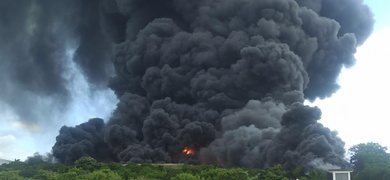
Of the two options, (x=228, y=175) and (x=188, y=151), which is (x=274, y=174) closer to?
(x=228, y=175)

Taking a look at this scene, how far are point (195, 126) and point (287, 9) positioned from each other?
1727 centimetres

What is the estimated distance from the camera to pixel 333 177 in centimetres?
3900

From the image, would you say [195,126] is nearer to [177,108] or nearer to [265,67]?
[177,108]

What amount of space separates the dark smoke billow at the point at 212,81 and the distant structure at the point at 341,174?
11.4 meters

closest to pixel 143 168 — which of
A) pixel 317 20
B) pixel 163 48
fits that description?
pixel 163 48

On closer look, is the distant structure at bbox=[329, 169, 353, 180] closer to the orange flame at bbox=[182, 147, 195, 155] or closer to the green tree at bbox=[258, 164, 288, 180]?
the green tree at bbox=[258, 164, 288, 180]

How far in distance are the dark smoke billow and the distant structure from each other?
11.4 meters

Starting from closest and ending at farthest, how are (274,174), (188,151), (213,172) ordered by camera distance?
(274,174), (213,172), (188,151)

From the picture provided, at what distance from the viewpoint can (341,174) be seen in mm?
39500

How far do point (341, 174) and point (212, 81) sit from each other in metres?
25.1

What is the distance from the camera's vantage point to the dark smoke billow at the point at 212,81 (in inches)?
2253

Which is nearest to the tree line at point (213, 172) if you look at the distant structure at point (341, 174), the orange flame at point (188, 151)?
the distant structure at point (341, 174)

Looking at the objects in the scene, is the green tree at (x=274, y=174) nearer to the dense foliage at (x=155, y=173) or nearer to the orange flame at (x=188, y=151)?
the dense foliage at (x=155, y=173)

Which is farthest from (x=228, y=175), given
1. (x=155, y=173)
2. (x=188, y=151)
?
(x=188, y=151)
